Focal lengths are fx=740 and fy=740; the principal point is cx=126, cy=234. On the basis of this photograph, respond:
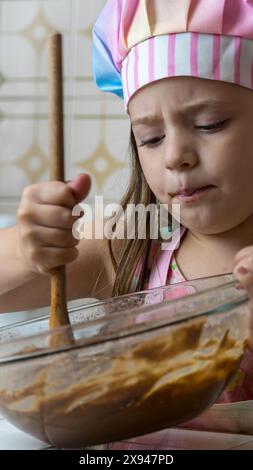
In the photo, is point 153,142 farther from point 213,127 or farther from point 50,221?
point 50,221

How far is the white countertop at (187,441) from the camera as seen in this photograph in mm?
543

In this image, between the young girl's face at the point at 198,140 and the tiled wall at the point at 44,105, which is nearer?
the young girl's face at the point at 198,140

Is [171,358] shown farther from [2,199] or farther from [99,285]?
[2,199]

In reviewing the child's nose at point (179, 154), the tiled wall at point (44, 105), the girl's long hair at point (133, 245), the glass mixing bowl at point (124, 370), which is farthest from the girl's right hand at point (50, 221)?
the tiled wall at point (44, 105)

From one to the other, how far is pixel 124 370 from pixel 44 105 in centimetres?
110

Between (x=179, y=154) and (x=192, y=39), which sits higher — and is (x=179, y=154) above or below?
below

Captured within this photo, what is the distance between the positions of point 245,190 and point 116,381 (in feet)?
1.11

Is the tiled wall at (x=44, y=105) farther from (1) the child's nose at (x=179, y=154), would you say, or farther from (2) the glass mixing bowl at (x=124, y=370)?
(2) the glass mixing bowl at (x=124, y=370)

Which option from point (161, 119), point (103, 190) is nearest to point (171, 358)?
point (161, 119)

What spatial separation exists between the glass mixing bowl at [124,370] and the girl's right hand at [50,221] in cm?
8

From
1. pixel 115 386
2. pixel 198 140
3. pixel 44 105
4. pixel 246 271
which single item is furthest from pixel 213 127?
pixel 44 105

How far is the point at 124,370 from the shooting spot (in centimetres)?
48

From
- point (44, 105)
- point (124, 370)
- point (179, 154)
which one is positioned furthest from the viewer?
point (44, 105)

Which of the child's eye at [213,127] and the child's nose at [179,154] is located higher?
the child's eye at [213,127]
